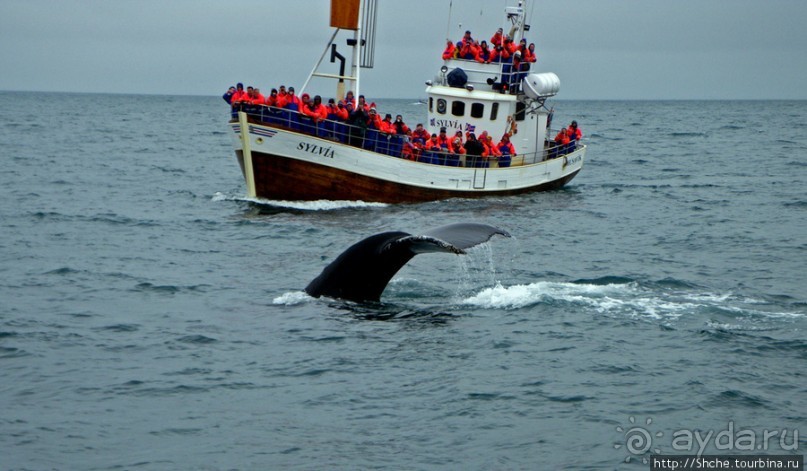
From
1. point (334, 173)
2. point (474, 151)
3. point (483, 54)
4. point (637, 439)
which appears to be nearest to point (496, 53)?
point (483, 54)

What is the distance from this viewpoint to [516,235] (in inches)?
1092

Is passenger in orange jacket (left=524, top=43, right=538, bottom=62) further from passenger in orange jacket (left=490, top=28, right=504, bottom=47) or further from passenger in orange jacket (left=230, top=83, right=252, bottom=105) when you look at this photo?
passenger in orange jacket (left=230, top=83, right=252, bottom=105)

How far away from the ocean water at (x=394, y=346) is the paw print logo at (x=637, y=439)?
37 mm

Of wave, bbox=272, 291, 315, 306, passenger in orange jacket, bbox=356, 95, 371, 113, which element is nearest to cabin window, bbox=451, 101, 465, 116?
passenger in orange jacket, bbox=356, 95, 371, 113

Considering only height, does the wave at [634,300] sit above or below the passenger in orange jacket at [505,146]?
below

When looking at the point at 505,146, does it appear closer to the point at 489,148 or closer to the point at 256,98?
the point at 489,148

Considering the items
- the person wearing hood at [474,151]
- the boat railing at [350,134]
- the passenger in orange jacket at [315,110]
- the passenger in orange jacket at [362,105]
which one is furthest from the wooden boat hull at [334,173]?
the passenger in orange jacket at [362,105]

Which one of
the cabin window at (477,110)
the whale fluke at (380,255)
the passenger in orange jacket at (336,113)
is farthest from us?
the cabin window at (477,110)

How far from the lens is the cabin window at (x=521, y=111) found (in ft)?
125

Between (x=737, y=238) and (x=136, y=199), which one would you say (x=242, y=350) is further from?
(x=136, y=199)

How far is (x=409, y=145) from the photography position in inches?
1292

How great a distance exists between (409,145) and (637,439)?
838 inches

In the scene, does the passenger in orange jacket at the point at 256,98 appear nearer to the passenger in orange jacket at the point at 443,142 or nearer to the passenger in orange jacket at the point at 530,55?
the passenger in orange jacket at the point at 443,142

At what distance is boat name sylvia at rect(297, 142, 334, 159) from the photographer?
3139 centimetres
